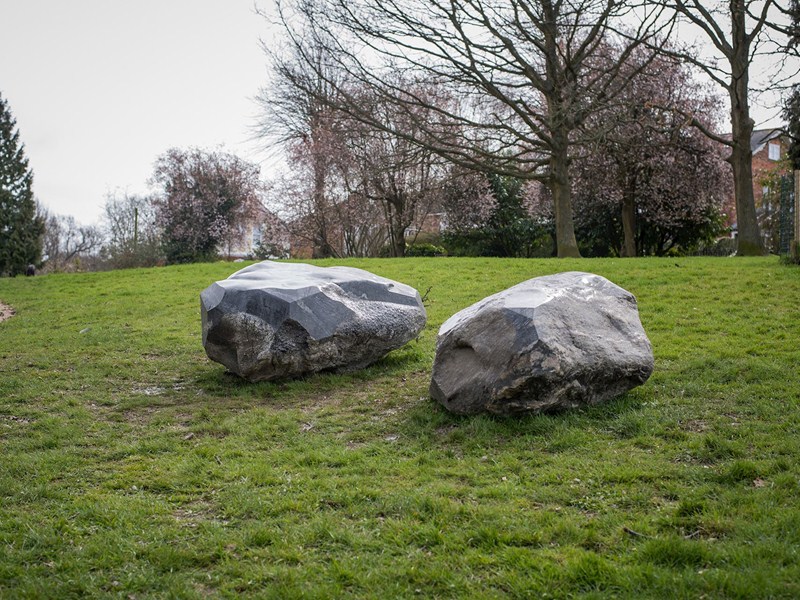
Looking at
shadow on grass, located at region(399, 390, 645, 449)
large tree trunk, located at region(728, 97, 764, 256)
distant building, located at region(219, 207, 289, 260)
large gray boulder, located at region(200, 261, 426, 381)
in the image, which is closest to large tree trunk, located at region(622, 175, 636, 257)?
large tree trunk, located at region(728, 97, 764, 256)

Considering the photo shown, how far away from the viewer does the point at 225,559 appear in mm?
4570

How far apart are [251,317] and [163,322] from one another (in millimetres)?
6228

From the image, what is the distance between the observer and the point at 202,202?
35.2 meters

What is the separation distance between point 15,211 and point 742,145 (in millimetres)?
40018

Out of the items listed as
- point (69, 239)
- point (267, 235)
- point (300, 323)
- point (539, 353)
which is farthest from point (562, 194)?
point (69, 239)

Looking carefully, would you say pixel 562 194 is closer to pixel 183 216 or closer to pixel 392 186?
pixel 392 186

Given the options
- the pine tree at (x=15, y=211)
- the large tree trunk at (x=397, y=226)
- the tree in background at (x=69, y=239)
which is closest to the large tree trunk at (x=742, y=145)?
the large tree trunk at (x=397, y=226)

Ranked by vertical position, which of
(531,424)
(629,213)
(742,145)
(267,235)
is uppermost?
(742,145)

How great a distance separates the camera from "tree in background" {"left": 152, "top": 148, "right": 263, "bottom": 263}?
114ft

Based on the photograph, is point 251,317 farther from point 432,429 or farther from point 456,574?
point 456,574

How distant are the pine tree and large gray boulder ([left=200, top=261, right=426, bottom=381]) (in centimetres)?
3781

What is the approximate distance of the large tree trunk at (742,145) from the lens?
21484mm

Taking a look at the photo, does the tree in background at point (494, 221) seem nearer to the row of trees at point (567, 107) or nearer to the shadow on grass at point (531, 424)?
the row of trees at point (567, 107)

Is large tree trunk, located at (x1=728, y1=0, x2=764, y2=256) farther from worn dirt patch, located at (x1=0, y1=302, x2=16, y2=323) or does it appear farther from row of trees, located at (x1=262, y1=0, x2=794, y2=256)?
worn dirt patch, located at (x1=0, y1=302, x2=16, y2=323)
